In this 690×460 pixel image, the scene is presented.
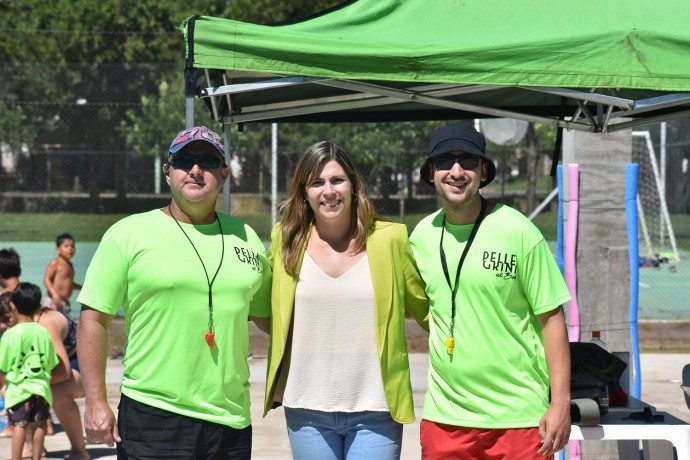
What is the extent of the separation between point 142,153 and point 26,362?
811cm

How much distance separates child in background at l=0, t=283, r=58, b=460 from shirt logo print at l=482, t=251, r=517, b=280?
14.0 ft

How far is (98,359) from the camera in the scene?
12.9 feet

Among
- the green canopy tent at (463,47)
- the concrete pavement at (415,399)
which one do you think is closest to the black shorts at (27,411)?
the concrete pavement at (415,399)

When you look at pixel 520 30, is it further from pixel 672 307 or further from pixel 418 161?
pixel 672 307

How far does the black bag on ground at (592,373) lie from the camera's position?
4.98 metres

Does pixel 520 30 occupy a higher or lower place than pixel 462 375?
higher

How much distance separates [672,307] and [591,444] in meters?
8.48

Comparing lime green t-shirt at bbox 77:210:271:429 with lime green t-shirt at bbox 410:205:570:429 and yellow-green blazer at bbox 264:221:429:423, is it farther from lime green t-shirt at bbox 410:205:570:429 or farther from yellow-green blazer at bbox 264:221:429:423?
lime green t-shirt at bbox 410:205:570:429

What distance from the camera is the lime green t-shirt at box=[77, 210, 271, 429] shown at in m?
3.91

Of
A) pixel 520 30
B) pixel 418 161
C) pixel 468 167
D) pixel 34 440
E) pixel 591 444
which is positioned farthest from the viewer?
pixel 418 161

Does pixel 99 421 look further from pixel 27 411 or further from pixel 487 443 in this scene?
pixel 27 411

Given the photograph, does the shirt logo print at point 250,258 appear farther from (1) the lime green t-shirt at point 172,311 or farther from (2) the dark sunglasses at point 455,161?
(2) the dark sunglasses at point 455,161

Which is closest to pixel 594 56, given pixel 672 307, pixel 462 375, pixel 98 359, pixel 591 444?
pixel 462 375

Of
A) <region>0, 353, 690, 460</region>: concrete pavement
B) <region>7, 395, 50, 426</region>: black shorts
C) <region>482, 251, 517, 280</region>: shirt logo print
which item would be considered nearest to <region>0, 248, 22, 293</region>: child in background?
<region>0, 353, 690, 460</region>: concrete pavement
